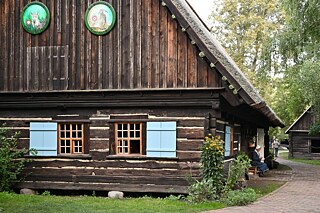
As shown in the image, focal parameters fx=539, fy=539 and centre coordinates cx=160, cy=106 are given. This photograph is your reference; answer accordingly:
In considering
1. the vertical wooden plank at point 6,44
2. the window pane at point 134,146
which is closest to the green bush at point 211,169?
the window pane at point 134,146

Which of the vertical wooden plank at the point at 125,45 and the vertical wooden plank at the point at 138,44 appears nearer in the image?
the vertical wooden plank at the point at 138,44

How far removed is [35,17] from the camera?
721 inches

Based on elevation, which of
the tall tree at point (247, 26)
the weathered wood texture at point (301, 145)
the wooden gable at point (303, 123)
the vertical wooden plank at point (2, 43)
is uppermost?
the tall tree at point (247, 26)

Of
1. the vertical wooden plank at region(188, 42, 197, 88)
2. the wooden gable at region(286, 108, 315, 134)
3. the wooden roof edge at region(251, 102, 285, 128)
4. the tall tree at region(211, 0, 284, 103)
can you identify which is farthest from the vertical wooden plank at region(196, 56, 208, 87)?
the wooden gable at region(286, 108, 315, 134)

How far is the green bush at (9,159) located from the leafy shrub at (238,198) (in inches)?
276

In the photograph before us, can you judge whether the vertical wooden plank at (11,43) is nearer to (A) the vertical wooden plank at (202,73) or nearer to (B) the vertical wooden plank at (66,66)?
(B) the vertical wooden plank at (66,66)

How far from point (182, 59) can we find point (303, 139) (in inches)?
1274

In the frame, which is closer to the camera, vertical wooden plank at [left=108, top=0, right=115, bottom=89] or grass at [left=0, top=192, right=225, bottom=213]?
grass at [left=0, top=192, right=225, bottom=213]

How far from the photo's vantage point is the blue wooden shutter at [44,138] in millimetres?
17984

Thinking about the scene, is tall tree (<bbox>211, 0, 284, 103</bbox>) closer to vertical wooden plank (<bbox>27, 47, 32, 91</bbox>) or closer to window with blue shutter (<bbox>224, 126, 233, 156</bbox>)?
window with blue shutter (<bbox>224, 126, 233, 156</bbox>)

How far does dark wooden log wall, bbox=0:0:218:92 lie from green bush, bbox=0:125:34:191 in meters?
1.71

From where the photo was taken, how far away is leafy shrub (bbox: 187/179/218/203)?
15.4 meters

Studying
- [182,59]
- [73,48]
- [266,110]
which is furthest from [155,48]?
[266,110]

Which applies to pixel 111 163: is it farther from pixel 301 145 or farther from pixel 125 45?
pixel 301 145
